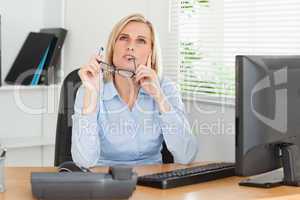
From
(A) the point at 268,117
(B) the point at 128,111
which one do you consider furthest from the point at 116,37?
(A) the point at 268,117

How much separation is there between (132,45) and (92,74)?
0.29m

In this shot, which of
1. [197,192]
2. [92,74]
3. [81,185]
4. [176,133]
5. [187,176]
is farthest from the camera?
[176,133]

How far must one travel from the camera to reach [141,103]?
8.46ft

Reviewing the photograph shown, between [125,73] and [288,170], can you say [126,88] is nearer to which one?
[125,73]

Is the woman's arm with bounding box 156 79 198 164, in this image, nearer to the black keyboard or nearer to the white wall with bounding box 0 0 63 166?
the black keyboard

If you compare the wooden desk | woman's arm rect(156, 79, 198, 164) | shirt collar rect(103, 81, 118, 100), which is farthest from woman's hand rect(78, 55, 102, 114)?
the wooden desk

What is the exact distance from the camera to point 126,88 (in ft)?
8.60

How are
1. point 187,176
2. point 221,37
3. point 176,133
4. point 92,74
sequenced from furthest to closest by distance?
point 221,37 < point 176,133 < point 92,74 < point 187,176

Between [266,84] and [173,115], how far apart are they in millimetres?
666

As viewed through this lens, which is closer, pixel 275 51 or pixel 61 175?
pixel 61 175

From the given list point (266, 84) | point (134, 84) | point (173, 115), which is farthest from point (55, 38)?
point (266, 84)

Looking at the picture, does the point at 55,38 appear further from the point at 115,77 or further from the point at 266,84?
the point at 266,84

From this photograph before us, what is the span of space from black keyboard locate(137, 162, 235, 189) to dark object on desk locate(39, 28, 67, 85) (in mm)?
1524

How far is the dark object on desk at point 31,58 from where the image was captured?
11.1 feet
